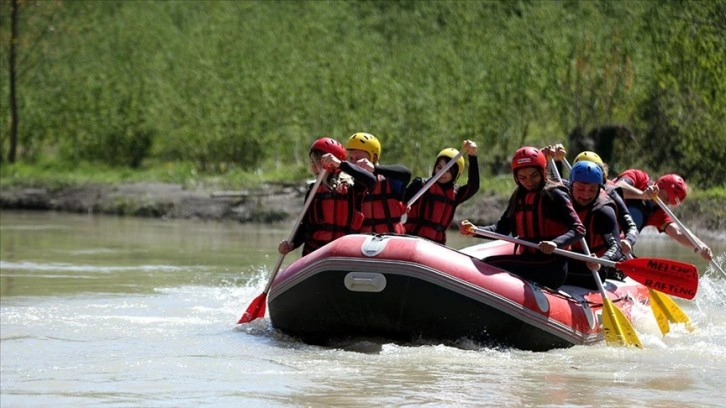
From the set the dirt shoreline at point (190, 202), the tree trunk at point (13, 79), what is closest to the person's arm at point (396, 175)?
the dirt shoreline at point (190, 202)

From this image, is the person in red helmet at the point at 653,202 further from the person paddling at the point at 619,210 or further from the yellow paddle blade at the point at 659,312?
the yellow paddle blade at the point at 659,312

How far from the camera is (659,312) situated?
9.33 meters

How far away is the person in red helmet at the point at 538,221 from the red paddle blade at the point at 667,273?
1.52ft

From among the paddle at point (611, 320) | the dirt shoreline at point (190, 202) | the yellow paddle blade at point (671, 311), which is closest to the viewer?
the paddle at point (611, 320)

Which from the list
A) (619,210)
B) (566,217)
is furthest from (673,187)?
(566,217)

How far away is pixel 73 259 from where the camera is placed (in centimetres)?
1405

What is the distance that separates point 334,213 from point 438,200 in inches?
32.9

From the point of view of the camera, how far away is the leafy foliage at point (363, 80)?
2022 centimetres

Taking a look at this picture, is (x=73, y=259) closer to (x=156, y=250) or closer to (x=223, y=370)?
(x=156, y=250)

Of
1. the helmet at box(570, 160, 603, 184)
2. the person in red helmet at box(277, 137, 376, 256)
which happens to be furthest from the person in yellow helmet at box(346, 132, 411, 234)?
the helmet at box(570, 160, 603, 184)

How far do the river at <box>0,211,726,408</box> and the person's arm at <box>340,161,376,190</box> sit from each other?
101 cm

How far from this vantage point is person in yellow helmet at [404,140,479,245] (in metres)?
9.16

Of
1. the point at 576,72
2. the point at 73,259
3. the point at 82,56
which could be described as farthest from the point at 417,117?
the point at 82,56

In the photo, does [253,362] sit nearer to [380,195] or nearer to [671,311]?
[380,195]
